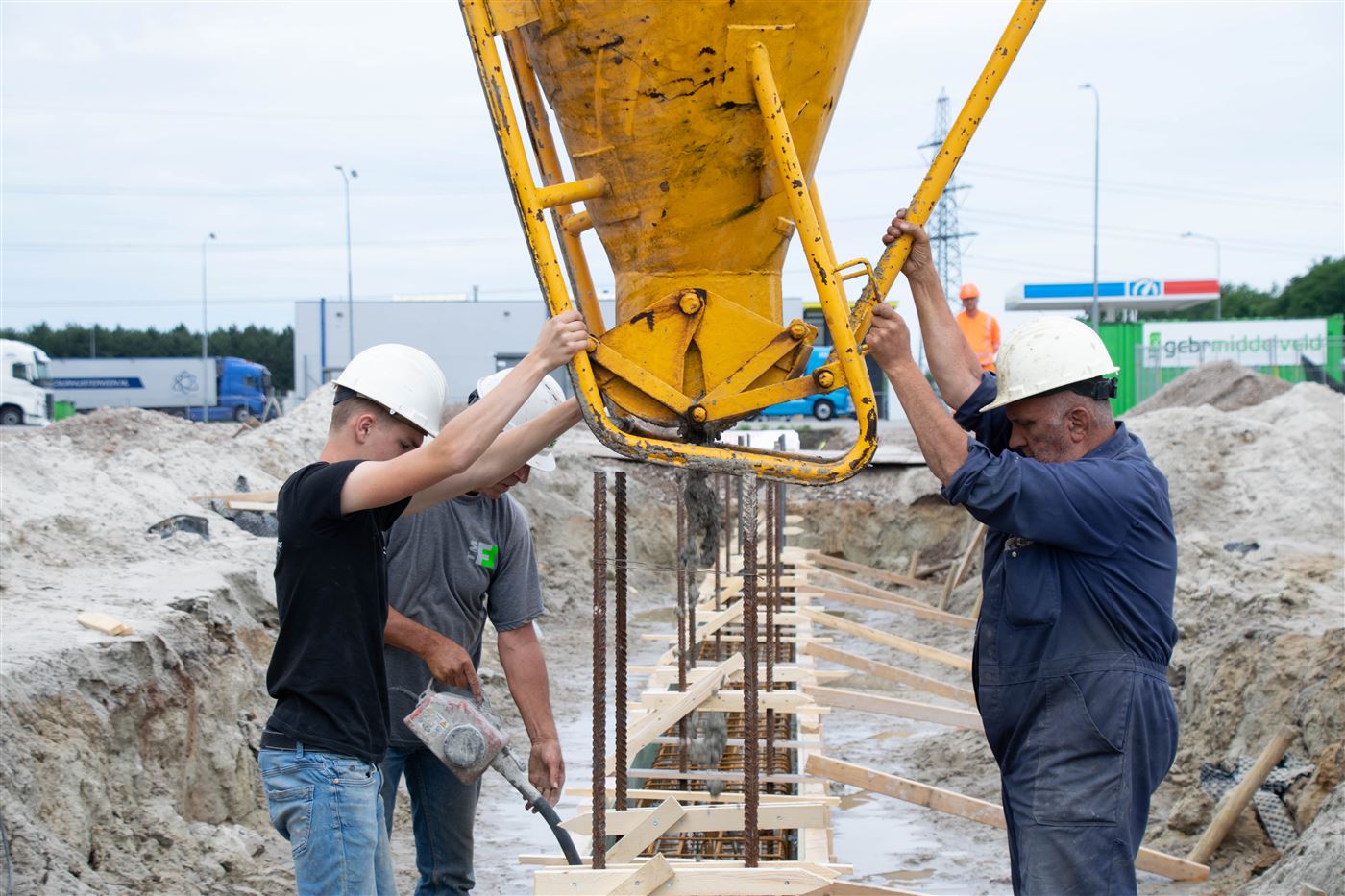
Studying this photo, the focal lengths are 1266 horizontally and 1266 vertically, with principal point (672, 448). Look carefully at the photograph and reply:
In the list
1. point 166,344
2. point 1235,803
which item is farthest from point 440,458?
point 166,344

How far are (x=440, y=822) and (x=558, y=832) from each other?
41 centimetres

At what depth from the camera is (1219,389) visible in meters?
19.1

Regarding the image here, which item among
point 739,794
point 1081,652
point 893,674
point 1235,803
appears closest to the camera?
point 1081,652

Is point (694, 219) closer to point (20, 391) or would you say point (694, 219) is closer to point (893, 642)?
point (893, 642)

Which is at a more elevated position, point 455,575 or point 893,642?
point 455,575

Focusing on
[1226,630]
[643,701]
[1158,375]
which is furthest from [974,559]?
[1158,375]

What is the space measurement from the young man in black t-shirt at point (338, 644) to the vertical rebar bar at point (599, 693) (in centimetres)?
74

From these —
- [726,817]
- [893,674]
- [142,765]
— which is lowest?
[893,674]

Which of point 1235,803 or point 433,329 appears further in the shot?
point 433,329

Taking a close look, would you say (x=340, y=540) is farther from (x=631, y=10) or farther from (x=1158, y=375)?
(x=1158, y=375)

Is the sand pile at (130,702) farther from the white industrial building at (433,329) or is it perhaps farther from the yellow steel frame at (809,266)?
the white industrial building at (433,329)

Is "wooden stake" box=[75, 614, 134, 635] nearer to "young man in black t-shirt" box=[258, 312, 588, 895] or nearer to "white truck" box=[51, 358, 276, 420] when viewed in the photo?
"young man in black t-shirt" box=[258, 312, 588, 895]

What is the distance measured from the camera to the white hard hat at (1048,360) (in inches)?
110

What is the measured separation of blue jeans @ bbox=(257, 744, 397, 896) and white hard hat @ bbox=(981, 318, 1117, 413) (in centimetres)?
163
